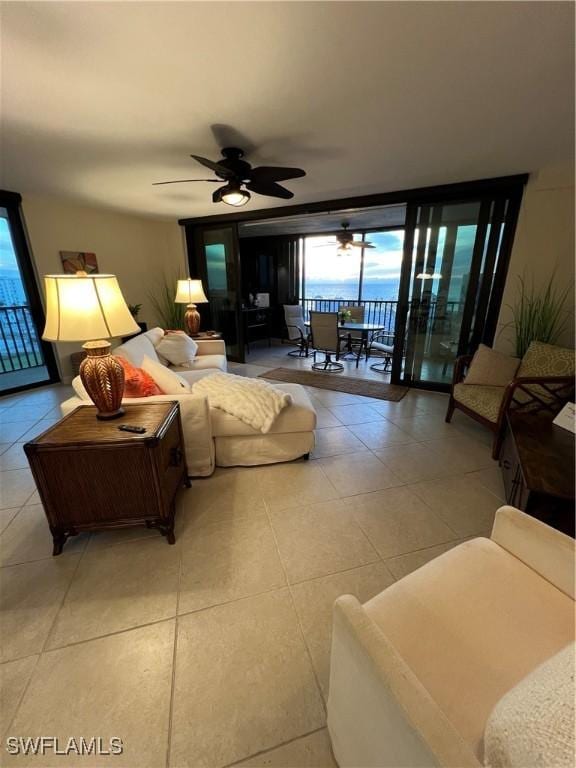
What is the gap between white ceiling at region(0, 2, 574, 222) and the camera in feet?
4.07

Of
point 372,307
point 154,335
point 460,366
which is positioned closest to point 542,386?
point 460,366

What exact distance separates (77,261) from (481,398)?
526 cm

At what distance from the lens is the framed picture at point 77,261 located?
4.11 meters

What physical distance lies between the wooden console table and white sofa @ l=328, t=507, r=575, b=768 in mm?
660

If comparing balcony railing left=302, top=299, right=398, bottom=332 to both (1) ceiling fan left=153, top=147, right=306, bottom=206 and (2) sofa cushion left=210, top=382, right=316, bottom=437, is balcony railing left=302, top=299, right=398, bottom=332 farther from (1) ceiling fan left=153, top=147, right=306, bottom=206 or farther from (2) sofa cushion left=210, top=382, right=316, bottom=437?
(2) sofa cushion left=210, top=382, right=316, bottom=437

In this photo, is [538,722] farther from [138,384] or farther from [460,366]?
[460,366]

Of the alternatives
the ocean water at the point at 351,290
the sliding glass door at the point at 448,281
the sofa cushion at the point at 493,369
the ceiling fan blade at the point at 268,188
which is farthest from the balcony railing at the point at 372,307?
the ceiling fan blade at the point at 268,188

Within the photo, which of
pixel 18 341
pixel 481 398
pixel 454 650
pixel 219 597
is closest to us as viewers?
pixel 454 650

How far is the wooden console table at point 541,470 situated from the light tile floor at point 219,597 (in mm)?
291

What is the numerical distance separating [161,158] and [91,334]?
2031 mm

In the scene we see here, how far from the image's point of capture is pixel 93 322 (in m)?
1.46

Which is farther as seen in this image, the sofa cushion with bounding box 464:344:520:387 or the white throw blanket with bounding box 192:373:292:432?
the sofa cushion with bounding box 464:344:520:387

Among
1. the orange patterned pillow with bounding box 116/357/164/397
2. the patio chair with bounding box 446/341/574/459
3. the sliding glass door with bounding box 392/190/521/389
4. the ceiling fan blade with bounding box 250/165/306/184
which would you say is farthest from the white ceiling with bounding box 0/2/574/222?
the patio chair with bounding box 446/341/574/459

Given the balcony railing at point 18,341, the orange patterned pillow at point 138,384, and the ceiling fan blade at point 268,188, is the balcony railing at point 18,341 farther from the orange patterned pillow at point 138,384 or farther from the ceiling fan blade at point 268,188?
the ceiling fan blade at point 268,188
